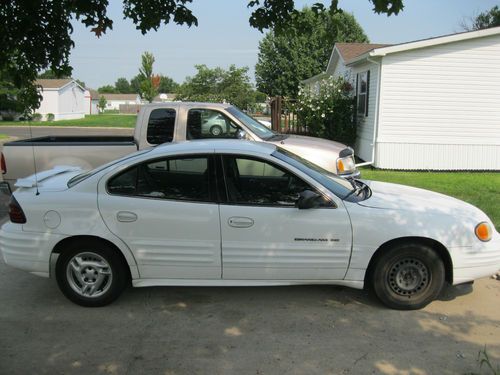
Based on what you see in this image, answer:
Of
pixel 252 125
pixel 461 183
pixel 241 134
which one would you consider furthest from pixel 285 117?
pixel 241 134

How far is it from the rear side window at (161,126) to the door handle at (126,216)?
12.4 ft

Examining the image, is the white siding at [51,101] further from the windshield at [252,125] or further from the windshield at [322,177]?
the windshield at [322,177]

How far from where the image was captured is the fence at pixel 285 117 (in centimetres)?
1669

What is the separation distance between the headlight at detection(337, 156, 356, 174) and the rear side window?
8.88 ft

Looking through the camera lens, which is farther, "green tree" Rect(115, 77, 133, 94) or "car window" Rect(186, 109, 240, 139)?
"green tree" Rect(115, 77, 133, 94)

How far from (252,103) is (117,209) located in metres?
27.1

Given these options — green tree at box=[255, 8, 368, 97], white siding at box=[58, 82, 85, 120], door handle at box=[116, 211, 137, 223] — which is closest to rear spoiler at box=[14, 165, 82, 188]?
door handle at box=[116, 211, 137, 223]

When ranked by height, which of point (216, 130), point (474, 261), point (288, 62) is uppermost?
point (288, 62)

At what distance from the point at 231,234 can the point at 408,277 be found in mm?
1647

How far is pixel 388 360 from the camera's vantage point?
148 inches

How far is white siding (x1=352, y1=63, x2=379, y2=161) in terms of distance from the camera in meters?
14.0

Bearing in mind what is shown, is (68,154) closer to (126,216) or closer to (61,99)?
(126,216)

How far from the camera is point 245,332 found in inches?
166

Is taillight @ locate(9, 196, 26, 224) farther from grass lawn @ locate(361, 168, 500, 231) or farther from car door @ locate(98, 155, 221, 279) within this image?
grass lawn @ locate(361, 168, 500, 231)
